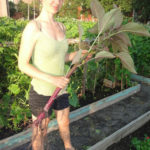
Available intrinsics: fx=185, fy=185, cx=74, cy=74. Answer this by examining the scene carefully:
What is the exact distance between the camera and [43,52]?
58.7 inches

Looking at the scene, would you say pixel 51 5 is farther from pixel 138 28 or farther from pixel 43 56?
pixel 138 28

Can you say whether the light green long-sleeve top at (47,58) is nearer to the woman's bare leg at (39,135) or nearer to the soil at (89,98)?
the woman's bare leg at (39,135)

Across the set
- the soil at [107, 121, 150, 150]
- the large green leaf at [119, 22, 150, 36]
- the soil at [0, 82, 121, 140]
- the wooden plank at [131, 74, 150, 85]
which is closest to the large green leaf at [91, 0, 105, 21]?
the large green leaf at [119, 22, 150, 36]

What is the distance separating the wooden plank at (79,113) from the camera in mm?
2665

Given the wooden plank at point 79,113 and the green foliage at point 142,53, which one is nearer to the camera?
the wooden plank at point 79,113

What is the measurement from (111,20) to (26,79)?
1858 mm

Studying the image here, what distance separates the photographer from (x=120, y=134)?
9.50ft

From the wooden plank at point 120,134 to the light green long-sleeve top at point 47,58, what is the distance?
132 centimetres

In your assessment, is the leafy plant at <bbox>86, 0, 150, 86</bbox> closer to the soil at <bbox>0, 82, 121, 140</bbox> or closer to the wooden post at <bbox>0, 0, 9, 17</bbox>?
the soil at <bbox>0, 82, 121, 140</bbox>

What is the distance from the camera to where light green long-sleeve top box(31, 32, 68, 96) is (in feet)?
4.81

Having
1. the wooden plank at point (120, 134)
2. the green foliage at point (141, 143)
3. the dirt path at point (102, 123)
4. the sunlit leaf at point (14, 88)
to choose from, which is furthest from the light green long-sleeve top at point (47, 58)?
the green foliage at point (141, 143)

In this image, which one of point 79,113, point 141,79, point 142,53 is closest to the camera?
point 79,113

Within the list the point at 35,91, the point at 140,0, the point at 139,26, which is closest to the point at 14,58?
the point at 35,91

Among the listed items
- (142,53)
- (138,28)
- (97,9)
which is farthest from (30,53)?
(142,53)
